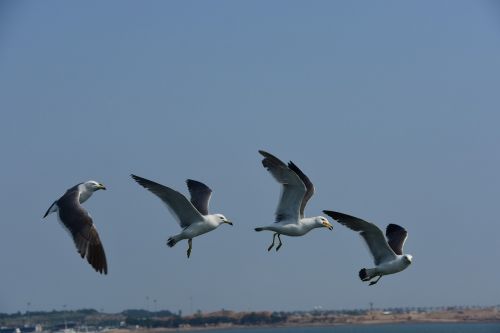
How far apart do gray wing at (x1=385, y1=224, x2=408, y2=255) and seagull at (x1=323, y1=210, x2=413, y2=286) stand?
0.51 ft

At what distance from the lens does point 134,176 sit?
100ft

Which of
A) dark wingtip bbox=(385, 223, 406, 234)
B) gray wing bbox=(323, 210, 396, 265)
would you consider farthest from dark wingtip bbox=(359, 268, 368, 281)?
dark wingtip bbox=(385, 223, 406, 234)

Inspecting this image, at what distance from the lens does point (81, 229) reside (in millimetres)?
29562

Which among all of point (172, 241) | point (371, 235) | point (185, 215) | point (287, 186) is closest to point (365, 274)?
point (371, 235)

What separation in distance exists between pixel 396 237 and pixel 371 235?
11.4 feet

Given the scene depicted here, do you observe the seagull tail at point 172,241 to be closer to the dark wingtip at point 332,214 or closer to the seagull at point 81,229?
the seagull at point 81,229

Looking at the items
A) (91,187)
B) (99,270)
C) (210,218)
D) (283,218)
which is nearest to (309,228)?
(283,218)

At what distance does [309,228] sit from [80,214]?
9.34m

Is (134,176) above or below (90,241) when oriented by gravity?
above

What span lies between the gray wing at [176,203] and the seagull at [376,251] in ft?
14.3

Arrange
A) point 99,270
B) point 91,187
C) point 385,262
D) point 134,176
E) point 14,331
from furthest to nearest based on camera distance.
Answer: point 14,331 → point 91,187 → point 385,262 → point 134,176 → point 99,270

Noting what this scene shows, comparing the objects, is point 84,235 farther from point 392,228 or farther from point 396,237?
point 392,228

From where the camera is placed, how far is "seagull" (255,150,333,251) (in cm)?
3512

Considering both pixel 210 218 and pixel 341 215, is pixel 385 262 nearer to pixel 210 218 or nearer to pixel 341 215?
pixel 341 215
